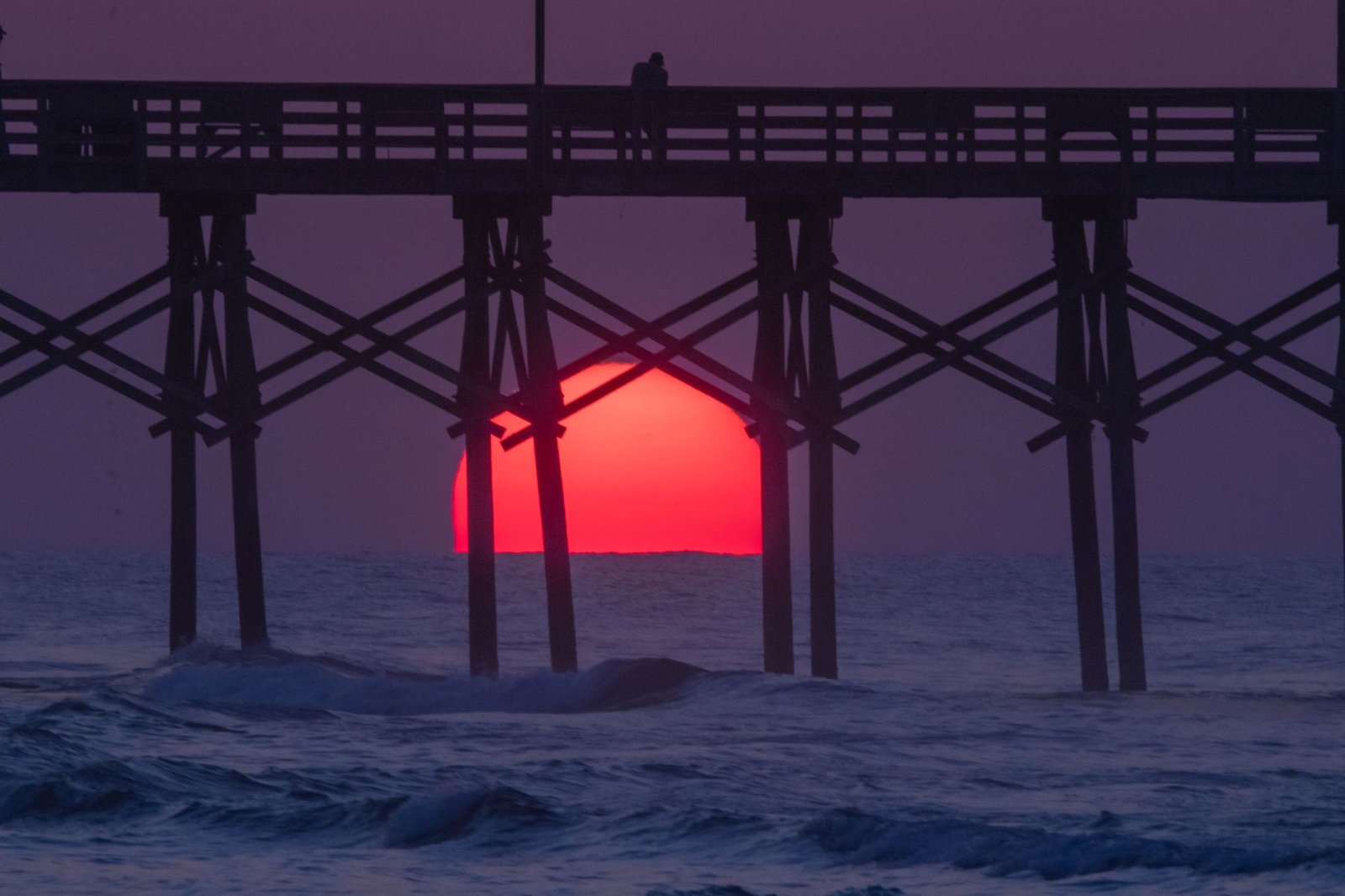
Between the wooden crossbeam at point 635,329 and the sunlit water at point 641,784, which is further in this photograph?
the wooden crossbeam at point 635,329

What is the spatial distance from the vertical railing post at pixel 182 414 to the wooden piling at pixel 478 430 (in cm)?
225

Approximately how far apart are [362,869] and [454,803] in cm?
148

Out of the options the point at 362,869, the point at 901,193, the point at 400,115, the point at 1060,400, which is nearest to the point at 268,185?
the point at 400,115

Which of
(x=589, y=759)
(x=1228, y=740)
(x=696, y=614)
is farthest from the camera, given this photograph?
(x=696, y=614)

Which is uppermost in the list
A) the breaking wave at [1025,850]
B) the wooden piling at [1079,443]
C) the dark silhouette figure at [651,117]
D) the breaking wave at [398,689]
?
the dark silhouette figure at [651,117]

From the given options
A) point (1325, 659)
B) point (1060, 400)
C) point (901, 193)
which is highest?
point (901, 193)

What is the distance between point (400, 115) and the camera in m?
17.2

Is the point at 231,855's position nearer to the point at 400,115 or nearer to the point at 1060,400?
the point at 400,115

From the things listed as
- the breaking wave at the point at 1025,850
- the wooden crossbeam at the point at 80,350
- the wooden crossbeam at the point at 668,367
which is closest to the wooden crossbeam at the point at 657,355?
the wooden crossbeam at the point at 668,367

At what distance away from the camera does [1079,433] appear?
59.5 feet

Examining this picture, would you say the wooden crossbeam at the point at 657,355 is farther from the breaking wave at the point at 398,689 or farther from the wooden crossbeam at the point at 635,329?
the breaking wave at the point at 398,689

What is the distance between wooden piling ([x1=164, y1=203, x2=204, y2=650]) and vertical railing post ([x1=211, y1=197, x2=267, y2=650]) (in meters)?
0.35

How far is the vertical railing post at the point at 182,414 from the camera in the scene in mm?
18031

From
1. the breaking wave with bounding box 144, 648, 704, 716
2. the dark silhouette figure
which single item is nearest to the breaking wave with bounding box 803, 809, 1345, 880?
the breaking wave with bounding box 144, 648, 704, 716
